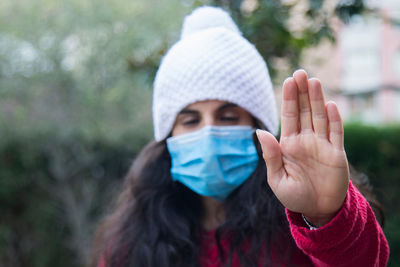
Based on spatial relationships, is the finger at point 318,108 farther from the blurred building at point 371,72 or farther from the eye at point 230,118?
the blurred building at point 371,72

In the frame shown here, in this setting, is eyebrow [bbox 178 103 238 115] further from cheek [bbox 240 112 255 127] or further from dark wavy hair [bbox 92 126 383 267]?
dark wavy hair [bbox 92 126 383 267]

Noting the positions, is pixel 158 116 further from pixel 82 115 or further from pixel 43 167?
pixel 82 115

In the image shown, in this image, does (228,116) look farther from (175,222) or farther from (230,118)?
(175,222)

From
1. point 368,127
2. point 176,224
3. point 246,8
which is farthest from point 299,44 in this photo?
point 368,127

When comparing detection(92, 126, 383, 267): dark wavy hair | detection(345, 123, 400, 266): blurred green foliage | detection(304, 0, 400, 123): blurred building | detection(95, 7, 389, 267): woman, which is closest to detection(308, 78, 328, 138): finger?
detection(95, 7, 389, 267): woman

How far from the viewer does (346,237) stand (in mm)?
1017

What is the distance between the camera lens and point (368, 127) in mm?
4344

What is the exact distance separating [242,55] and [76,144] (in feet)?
10.5

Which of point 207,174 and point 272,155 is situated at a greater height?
point 272,155

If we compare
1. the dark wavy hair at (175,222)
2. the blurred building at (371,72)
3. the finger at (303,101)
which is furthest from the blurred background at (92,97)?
the blurred building at (371,72)

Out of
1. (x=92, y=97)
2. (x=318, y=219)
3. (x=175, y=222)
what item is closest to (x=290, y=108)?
(x=318, y=219)

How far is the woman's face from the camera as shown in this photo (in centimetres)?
172

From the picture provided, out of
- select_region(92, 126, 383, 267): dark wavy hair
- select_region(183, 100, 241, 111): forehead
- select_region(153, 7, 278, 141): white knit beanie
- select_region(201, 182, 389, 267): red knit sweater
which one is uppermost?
select_region(153, 7, 278, 141): white knit beanie

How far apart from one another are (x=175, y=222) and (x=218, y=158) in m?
0.45
